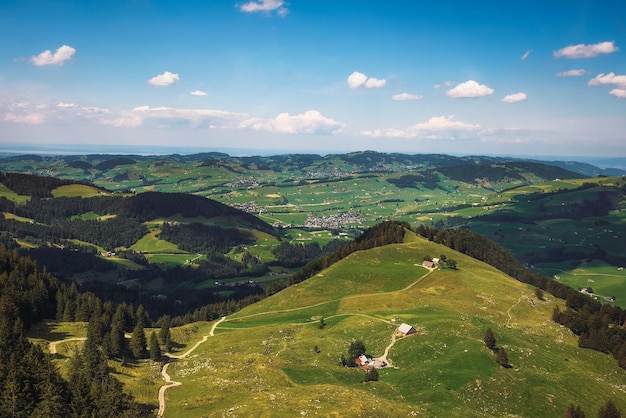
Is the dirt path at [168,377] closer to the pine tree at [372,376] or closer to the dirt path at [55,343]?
the dirt path at [55,343]

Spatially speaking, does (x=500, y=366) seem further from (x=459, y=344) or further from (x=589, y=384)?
(x=589, y=384)

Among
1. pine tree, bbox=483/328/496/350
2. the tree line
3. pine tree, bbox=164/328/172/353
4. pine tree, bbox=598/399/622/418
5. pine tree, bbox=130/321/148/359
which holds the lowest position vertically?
pine tree, bbox=164/328/172/353

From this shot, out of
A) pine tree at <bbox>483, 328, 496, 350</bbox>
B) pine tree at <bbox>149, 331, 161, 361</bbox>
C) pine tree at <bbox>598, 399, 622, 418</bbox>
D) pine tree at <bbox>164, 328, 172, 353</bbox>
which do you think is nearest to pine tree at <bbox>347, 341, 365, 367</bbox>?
pine tree at <bbox>483, 328, 496, 350</bbox>

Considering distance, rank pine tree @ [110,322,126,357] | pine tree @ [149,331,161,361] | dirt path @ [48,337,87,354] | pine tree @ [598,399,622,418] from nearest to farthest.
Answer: pine tree @ [598,399,622,418] < dirt path @ [48,337,87,354] < pine tree @ [110,322,126,357] < pine tree @ [149,331,161,361]

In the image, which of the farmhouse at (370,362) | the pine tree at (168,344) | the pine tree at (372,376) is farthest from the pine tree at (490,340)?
the pine tree at (168,344)

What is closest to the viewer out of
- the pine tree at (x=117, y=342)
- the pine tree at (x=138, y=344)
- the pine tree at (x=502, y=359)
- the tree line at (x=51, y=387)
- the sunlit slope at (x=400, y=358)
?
the tree line at (x=51, y=387)

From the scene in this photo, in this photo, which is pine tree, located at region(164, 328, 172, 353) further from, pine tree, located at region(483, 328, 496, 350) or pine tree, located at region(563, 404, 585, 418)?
pine tree, located at region(563, 404, 585, 418)

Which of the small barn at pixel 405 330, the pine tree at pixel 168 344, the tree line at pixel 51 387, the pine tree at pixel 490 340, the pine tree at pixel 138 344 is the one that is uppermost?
the tree line at pixel 51 387
